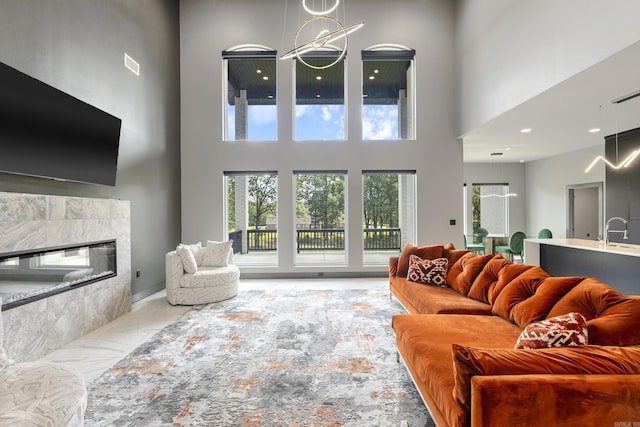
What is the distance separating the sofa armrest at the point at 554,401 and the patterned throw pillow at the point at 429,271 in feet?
8.63

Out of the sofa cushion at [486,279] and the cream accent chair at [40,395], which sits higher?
the sofa cushion at [486,279]

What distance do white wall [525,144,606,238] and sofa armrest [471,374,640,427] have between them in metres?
7.69

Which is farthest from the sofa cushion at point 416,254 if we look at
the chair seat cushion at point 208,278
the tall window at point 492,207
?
the tall window at point 492,207

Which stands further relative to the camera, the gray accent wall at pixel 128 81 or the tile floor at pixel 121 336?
the gray accent wall at pixel 128 81

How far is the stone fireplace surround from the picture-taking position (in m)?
2.70

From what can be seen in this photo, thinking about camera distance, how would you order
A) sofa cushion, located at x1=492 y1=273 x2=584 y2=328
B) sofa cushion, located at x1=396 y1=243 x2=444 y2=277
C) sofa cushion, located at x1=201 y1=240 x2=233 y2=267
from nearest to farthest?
sofa cushion, located at x1=492 y1=273 x2=584 y2=328, sofa cushion, located at x1=396 y1=243 x2=444 y2=277, sofa cushion, located at x1=201 y1=240 x2=233 y2=267

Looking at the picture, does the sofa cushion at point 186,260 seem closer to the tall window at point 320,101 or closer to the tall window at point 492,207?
the tall window at point 320,101

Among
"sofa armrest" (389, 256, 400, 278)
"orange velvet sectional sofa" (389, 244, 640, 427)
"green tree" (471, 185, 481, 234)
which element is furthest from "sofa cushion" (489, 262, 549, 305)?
"green tree" (471, 185, 481, 234)

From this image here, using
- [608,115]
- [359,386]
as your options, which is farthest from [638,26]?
[359,386]

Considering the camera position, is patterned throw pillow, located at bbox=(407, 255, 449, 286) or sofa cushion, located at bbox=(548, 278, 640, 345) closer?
sofa cushion, located at bbox=(548, 278, 640, 345)

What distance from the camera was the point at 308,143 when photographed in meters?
6.45

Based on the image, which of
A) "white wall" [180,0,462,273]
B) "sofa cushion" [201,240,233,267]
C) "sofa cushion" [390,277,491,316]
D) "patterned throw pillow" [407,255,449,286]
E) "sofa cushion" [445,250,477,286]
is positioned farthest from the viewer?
"white wall" [180,0,462,273]

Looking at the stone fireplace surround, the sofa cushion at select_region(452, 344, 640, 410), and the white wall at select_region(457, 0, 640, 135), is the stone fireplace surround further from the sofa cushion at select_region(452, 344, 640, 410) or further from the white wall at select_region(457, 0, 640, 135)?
the white wall at select_region(457, 0, 640, 135)

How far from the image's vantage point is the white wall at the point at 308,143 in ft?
20.7
